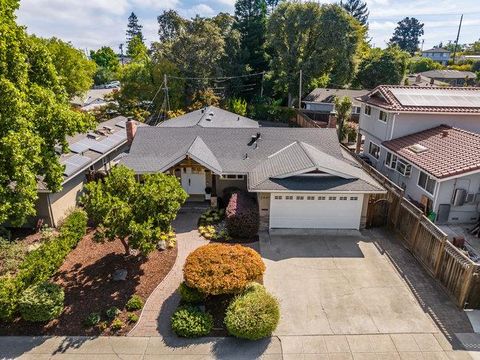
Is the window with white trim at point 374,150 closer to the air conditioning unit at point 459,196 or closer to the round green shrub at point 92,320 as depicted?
the air conditioning unit at point 459,196

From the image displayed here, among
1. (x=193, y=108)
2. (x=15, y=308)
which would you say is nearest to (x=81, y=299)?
(x=15, y=308)

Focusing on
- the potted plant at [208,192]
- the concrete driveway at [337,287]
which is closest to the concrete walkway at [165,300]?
the concrete driveway at [337,287]

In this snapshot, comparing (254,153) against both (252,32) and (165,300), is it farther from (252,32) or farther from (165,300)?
(252,32)

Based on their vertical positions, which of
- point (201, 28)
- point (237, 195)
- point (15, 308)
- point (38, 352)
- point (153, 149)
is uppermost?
point (201, 28)

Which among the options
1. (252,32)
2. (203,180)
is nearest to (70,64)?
(252,32)

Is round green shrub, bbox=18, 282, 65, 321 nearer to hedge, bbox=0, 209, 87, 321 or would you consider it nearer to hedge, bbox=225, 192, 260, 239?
hedge, bbox=0, 209, 87, 321

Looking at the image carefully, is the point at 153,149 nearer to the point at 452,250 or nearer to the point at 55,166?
the point at 55,166

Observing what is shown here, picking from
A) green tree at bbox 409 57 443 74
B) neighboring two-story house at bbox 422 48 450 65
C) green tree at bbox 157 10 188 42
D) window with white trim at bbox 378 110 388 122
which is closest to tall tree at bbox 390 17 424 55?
neighboring two-story house at bbox 422 48 450 65
